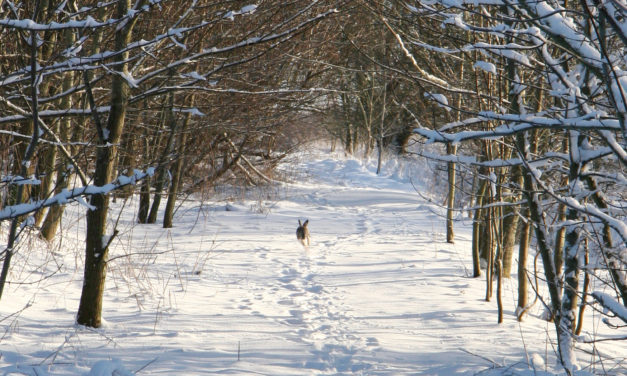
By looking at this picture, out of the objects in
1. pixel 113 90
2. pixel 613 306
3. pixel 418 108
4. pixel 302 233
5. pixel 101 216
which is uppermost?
pixel 418 108

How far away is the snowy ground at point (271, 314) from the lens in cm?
404

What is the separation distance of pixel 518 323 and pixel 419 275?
6.81 feet

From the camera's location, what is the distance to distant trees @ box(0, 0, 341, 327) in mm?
3061

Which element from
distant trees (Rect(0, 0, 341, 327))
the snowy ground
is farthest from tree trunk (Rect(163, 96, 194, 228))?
the snowy ground

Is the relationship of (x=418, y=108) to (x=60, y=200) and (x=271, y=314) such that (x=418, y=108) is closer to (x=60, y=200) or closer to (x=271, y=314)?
(x=271, y=314)

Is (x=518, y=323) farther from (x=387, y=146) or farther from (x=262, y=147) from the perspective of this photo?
(x=387, y=146)

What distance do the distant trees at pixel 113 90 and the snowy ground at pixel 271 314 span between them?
563 mm

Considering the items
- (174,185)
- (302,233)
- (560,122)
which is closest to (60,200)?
(560,122)

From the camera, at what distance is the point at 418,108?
1179cm

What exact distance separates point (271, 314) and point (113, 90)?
9.01 feet

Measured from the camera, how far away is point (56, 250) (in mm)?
6898

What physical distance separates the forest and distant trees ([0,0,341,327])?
0.03m

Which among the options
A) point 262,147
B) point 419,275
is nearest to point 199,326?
point 419,275

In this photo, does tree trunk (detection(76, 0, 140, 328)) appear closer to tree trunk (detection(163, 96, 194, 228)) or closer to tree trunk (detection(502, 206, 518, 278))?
tree trunk (detection(502, 206, 518, 278))
